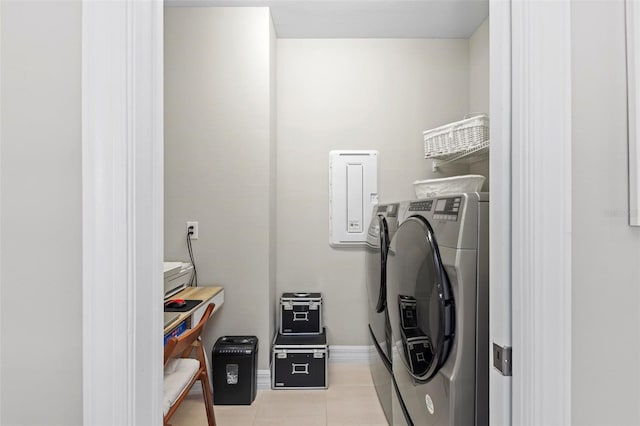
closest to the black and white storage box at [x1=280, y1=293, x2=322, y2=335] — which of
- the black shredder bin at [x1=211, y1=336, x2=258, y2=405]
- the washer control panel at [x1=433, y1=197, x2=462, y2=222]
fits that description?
the black shredder bin at [x1=211, y1=336, x2=258, y2=405]

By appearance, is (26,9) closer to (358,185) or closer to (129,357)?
(129,357)

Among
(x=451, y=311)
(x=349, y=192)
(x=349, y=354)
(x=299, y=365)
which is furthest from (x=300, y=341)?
(x=451, y=311)

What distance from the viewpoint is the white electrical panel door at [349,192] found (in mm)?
3057

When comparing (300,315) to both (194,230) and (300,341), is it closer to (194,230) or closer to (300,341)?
(300,341)

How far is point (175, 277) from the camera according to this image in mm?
2189

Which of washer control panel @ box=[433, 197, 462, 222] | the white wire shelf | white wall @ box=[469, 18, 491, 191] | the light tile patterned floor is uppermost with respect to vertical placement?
white wall @ box=[469, 18, 491, 191]

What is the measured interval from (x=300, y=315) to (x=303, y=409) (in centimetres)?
68

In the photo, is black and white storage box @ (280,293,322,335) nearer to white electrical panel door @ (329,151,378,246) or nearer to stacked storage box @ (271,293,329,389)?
stacked storage box @ (271,293,329,389)

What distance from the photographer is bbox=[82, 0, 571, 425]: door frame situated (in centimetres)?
63

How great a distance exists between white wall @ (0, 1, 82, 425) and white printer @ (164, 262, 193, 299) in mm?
1384

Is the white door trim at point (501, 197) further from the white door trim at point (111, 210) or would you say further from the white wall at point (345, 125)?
the white wall at point (345, 125)

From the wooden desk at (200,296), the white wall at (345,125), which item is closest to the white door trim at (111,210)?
the wooden desk at (200,296)

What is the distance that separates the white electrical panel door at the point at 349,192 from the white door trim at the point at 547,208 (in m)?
2.35

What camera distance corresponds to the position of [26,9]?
2.07ft
